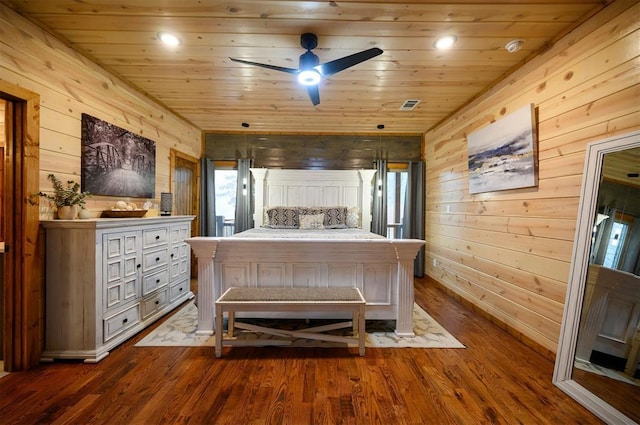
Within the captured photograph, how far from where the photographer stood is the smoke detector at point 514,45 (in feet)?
7.07

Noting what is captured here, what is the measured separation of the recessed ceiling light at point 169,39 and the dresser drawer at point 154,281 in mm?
2152

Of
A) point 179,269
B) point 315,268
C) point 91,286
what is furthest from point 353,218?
point 91,286

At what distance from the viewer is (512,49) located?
2.24m

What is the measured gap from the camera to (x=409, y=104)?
3.51 metres

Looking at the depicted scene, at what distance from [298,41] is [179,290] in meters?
3.04

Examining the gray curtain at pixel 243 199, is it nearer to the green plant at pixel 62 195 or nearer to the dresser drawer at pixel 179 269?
the dresser drawer at pixel 179 269

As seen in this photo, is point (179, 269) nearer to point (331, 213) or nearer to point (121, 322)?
point (121, 322)

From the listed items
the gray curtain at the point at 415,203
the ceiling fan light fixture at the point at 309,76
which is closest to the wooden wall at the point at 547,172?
the gray curtain at the point at 415,203

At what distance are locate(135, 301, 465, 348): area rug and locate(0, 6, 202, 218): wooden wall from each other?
1.34 meters

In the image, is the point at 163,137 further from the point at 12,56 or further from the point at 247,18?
the point at 247,18

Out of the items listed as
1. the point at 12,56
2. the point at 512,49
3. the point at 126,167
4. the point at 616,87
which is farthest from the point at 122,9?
the point at 616,87

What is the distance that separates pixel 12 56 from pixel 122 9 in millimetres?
835

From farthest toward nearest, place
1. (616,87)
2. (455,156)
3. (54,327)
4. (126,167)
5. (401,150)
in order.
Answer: (401,150)
(455,156)
(126,167)
(54,327)
(616,87)

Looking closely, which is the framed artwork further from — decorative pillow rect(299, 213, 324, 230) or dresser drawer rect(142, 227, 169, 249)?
dresser drawer rect(142, 227, 169, 249)
